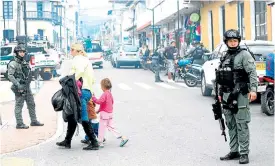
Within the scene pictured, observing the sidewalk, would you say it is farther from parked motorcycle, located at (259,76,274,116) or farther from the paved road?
parked motorcycle, located at (259,76,274,116)

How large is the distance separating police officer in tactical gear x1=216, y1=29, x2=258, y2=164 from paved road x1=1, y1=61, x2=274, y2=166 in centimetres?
40

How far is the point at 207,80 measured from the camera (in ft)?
58.6

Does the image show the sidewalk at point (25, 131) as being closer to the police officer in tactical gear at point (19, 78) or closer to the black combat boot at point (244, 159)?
the police officer in tactical gear at point (19, 78)

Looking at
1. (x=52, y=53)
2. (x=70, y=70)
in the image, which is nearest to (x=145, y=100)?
(x=70, y=70)

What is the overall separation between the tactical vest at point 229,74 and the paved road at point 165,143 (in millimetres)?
1132

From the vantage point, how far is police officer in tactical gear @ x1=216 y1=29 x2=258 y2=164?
7824 mm

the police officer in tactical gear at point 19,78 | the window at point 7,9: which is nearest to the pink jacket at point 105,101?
the police officer in tactical gear at point 19,78

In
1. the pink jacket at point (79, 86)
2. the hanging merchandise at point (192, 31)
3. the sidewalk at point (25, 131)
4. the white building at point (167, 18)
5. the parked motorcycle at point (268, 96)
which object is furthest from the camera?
the hanging merchandise at point (192, 31)

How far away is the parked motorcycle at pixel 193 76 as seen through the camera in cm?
2202

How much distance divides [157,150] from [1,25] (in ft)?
206

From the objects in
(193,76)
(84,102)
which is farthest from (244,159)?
(193,76)

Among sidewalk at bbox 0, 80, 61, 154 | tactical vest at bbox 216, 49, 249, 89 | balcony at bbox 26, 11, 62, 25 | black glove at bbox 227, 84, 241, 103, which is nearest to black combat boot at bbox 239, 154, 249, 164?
black glove at bbox 227, 84, 241, 103

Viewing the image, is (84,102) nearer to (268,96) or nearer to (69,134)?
(69,134)

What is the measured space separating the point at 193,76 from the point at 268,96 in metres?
9.16
